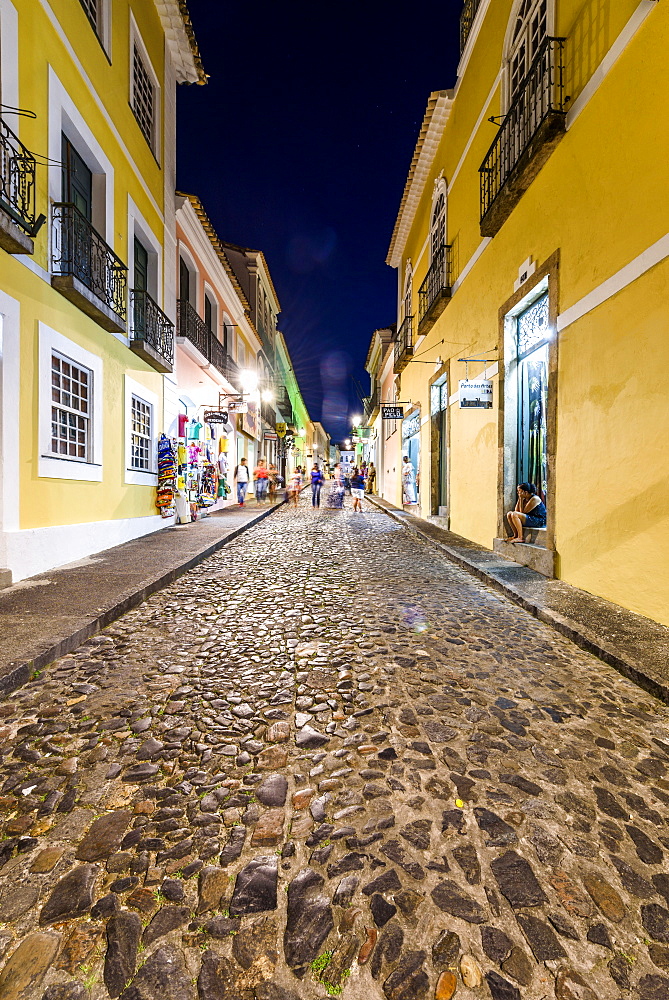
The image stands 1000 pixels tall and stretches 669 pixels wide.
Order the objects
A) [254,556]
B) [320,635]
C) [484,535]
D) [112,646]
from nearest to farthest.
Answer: [112,646], [320,635], [254,556], [484,535]

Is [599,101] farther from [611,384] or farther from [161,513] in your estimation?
[161,513]

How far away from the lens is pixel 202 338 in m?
14.8

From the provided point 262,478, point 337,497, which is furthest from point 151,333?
point 337,497

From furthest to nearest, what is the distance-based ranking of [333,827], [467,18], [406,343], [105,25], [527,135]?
[406,343]
[467,18]
[105,25]
[527,135]
[333,827]

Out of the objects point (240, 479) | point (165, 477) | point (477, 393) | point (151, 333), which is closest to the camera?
point (477, 393)

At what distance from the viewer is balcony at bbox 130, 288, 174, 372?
967 centimetres

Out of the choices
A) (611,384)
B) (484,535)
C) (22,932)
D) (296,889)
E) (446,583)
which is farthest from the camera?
(484,535)

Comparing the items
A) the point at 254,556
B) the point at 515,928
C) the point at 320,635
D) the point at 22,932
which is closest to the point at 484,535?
the point at 254,556

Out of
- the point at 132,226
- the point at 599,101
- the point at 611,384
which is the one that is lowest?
the point at 611,384

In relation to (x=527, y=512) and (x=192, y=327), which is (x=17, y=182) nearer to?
(x=527, y=512)

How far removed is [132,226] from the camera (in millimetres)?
9656

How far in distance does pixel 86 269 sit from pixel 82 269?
22 cm

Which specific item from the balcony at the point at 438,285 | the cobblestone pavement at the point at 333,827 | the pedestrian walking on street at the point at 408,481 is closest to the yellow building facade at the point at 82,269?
the cobblestone pavement at the point at 333,827

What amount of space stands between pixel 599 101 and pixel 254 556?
7377 millimetres
